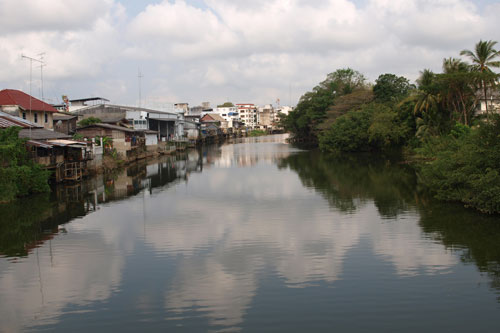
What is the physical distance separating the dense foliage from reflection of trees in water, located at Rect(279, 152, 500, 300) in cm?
1262

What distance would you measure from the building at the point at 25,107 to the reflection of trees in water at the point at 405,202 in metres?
16.9

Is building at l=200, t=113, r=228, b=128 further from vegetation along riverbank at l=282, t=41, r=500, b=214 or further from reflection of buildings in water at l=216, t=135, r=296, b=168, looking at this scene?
reflection of buildings in water at l=216, t=135, r=296, b=168

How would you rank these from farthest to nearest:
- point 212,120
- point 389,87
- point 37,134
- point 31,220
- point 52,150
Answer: point 212,120 → point 389,87 → point 52,150 → point 37,134 → point 31,220

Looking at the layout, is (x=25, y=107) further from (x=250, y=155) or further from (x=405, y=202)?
(x=250, y=155)

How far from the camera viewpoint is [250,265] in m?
10.4

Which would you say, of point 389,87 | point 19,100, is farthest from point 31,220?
point 389,87

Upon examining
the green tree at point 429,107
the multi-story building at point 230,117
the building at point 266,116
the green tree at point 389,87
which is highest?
the building at point 266,116

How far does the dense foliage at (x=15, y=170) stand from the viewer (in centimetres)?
1758

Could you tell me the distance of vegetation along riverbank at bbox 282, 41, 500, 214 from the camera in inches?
576

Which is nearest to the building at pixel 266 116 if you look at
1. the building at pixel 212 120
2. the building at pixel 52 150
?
the building at pixel 212 120

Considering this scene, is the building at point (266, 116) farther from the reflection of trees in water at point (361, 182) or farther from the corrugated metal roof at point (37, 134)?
the corrugated metal roof at point (37, 134)

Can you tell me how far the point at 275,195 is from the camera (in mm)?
20438

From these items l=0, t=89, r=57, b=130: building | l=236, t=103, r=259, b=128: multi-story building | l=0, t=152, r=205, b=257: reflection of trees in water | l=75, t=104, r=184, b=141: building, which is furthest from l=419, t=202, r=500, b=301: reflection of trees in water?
l=236, t=103, r=259, b=128: multi-story building

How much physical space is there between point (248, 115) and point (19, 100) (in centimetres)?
10031
